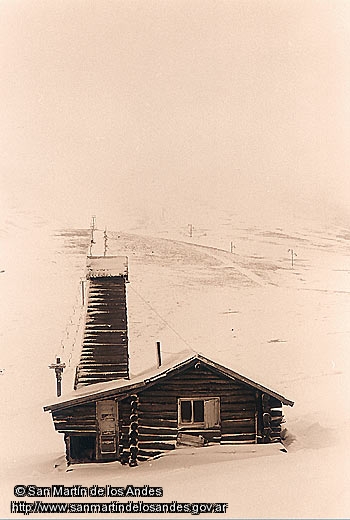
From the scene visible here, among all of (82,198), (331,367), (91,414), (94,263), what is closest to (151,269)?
(94,263)

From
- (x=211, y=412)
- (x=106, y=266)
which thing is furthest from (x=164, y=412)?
(x=106, y=266)

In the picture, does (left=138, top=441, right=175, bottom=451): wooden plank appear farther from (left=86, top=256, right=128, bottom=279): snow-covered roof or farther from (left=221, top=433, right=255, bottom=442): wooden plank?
(left=86, top=256, right=128, bottom=279): snow-covered roof

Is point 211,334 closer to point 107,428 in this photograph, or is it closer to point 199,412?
point 199,412

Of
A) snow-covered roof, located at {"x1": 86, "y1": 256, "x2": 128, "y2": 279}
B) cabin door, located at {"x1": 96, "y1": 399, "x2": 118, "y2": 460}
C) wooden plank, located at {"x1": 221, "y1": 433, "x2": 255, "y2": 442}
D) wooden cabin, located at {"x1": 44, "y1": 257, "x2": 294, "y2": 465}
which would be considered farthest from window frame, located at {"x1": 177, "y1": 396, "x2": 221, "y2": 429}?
snow-covered roof, located at {"x1": 86, "y1": 256, "x2": 128, "y2": 279}

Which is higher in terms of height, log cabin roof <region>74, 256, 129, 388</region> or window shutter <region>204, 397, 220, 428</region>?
log cabin roof <region>74, 256, 129, 388</region>

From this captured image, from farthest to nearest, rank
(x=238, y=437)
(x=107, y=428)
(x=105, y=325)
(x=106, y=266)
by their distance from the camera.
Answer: (x=106, y=266), (x=105, y=325), (x=238, y=437), (x=107, y=428)

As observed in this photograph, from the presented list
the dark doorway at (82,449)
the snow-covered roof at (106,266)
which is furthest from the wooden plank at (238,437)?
the snow-covered roof at (106,266)
